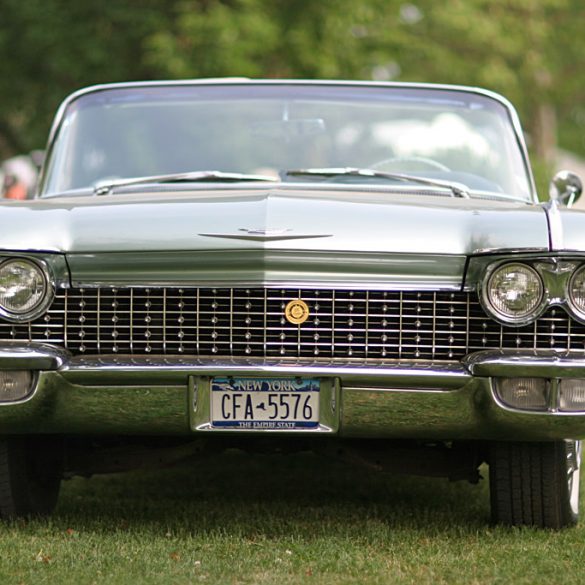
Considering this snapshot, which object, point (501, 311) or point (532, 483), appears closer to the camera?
point (501, 311)

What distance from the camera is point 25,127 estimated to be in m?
21.9

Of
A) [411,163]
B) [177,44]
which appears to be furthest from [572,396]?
[177,44]

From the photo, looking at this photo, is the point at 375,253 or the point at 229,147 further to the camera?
the point at 229,147

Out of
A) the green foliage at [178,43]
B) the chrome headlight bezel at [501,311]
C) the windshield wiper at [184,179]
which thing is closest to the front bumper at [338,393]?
the chrome headlight bezel at [501,311]

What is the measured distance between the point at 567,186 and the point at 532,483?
194cm

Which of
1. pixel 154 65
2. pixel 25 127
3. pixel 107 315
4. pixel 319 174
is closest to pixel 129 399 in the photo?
pixel 107 315

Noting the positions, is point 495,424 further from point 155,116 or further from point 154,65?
point 154,65

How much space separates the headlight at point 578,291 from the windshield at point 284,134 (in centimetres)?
142

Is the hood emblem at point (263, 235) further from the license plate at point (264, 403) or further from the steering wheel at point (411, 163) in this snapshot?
the steering wheel at point (411, 163)

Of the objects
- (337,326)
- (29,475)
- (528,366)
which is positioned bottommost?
(29,475)

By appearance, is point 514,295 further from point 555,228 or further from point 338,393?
point 338,393

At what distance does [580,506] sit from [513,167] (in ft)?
4.99

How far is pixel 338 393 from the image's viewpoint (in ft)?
14.2

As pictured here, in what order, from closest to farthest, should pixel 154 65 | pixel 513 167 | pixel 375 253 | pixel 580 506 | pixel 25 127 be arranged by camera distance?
1. pixel 375 253
2. pixel 580 506
3. pixel 513 167
4. pixel 154 65
5. pixel 25 127
